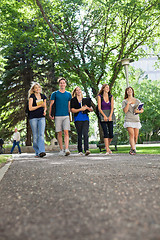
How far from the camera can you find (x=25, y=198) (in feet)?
10.8

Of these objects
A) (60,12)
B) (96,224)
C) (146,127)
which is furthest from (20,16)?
(146,127)

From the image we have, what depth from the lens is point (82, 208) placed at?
2.66 metres

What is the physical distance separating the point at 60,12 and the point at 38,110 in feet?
34.4

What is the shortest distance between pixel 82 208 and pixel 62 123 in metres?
7.29

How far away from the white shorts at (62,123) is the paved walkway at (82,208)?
5.39 metres

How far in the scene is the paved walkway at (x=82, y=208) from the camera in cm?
201

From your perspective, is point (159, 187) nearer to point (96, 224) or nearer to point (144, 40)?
point (96, 224)

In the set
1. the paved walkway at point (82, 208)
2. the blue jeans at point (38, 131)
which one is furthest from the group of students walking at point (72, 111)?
the paved walkway at point (82, 208)

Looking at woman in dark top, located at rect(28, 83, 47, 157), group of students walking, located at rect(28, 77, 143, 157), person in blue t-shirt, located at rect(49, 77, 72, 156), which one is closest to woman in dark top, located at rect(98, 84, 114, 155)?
group of students walking, located at rect(28, 77, 143, 157)

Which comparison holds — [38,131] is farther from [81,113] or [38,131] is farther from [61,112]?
[81,113]

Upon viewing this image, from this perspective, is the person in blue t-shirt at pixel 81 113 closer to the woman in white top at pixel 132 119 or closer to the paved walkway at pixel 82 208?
the woman in white top at pixel 132 119

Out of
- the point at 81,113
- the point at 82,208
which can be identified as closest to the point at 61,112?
the point at 81,113

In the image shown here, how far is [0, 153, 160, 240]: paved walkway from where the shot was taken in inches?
79.0

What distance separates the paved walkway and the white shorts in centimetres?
539
